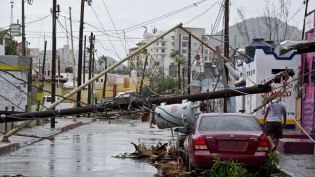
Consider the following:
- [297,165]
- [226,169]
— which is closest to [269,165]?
[226,169]

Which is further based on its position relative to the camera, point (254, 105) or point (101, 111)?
point (254, 105)

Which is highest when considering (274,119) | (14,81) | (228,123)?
(14,81)

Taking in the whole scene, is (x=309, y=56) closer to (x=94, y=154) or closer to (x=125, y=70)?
(x=94, y=154)

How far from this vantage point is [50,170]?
15805 mm

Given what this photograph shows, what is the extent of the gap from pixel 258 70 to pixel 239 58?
54.2 feet

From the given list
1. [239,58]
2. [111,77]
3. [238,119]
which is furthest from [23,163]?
[111,77]

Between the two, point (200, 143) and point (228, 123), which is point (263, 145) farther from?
point (200, 143)

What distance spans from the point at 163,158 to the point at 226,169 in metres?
6.20

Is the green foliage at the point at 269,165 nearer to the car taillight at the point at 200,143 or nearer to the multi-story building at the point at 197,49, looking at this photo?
the car taillight at the point at 200,143

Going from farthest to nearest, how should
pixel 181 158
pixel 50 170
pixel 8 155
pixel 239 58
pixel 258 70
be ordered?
pixel 239 58 → pixel 258 70 → pixel 8 155 → pixel 181 158 → pixel 50 170

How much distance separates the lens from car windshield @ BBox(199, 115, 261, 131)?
1355 cm

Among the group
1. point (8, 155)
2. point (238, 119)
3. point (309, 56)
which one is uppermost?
point (309, 56)

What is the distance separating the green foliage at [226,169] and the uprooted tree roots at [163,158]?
151 cm

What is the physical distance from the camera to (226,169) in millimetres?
12547
